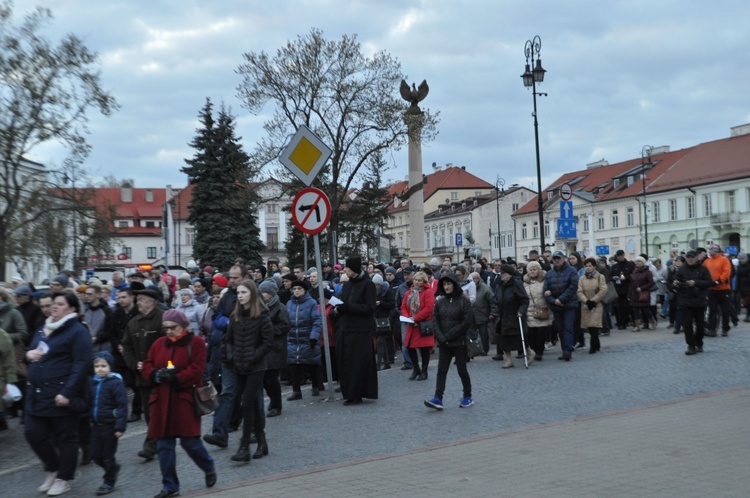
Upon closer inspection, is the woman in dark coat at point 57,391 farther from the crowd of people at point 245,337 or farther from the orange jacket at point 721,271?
the orange jacket at point 721,271

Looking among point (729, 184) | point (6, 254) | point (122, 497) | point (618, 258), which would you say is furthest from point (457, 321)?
point (729, 184)

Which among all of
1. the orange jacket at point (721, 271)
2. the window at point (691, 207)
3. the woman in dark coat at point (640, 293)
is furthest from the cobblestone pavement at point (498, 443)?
the window at point (691, 207)

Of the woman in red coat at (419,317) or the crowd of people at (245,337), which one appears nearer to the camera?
the crowd of people at (245,337)

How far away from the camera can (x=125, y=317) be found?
1241cm

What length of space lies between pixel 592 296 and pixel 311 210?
7813 mm

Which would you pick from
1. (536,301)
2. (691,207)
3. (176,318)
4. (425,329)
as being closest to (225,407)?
(176,318)

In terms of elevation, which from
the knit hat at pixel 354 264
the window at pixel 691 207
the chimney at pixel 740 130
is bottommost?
the knit hat at pixel 354 264

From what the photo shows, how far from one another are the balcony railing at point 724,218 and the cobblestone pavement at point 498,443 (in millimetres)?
63185

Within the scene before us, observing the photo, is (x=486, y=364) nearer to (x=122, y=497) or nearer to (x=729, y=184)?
(x=122, y=497)

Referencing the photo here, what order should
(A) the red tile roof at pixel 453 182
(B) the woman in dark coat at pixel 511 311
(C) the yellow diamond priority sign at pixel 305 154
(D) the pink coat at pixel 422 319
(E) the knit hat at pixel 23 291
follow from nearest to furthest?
1. (C) the yellow diamond priority sign at pixel 305 154
2. (E) the knit hat at pixel 23 291
3. (D) the pink coat at pixel 422 319
4. (B) the woman in dark coat at pixel 511 311
5. (A) the red tile roof at pixel 453 182

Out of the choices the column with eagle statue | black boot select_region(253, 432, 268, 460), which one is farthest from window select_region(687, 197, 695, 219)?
black boot select_region(253, 432, 268, 460)

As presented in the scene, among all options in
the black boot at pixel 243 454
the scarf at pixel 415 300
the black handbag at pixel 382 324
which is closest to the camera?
the black boot at pixel 243 454

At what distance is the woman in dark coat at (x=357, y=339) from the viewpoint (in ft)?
42.6

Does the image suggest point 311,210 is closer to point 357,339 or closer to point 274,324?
point 274,324
